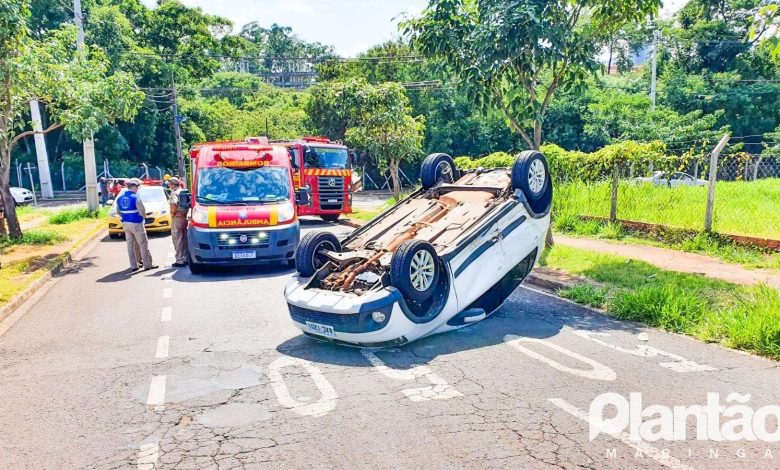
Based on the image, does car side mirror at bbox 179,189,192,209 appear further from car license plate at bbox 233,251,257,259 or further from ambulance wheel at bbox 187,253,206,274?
car license plate at bbox 233,251,257,259

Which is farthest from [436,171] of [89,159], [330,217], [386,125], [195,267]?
[89,159]

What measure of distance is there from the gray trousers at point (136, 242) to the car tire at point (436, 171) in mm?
5723

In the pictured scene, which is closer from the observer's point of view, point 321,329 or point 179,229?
point 321,329

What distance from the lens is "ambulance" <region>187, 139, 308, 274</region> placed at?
11.1 meters

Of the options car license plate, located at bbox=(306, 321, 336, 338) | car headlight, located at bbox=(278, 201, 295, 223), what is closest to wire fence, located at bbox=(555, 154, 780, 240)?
car headlight, located at bbox=(278, 201, 295, 223)

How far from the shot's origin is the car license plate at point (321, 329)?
21.4 feet

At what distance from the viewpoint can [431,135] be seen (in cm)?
3884

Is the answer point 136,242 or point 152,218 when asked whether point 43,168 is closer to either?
point 152,218

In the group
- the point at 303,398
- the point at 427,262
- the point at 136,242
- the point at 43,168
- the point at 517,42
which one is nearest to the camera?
the point at 303,398

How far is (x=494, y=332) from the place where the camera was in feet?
23.7

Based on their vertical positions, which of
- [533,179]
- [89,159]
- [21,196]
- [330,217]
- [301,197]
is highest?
[89,159]

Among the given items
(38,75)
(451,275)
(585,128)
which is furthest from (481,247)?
(585,128)

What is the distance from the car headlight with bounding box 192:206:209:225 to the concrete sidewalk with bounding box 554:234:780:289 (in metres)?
7.21

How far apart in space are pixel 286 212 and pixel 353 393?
21.6ft
